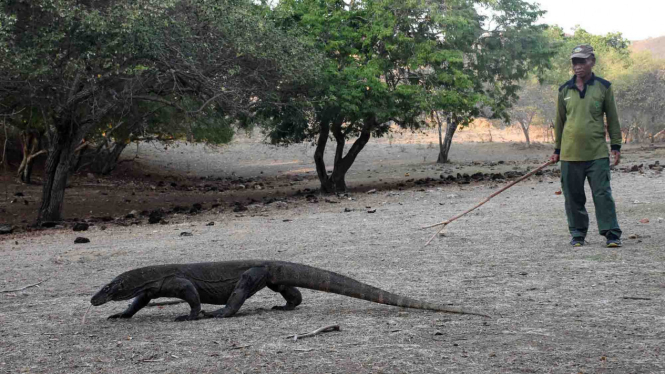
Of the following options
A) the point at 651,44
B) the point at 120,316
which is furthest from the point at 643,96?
the point at 651,44

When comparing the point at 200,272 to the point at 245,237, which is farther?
the point at 245,237

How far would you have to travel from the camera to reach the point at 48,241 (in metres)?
11.9

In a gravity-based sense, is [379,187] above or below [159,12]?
below

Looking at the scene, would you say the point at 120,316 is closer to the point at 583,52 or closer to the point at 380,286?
the point at 380,286

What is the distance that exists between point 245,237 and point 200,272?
5.50 m

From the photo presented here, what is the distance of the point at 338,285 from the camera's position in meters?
5.22

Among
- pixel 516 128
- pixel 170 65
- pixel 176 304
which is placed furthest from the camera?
pixel 516 128

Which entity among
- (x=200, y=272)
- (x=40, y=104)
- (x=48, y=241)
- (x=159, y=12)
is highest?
(x=159, y=12)

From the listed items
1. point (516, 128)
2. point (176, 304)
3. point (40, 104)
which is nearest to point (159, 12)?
point (40, 104)

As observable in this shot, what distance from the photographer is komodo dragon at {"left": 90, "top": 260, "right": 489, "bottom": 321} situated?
17.2 feet

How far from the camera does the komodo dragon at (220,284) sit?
5234 mm

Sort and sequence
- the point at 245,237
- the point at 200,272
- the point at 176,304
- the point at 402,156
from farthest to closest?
the point at 402,156 < the point at 245,237 < the point at 176,304 < the point at 200,272

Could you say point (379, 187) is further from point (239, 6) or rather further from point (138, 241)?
point (138, 241)

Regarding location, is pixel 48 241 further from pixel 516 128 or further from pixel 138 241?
pixel 516 128
